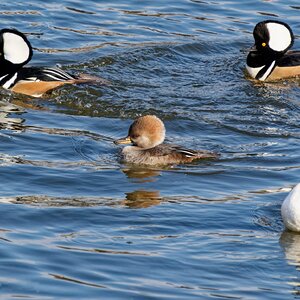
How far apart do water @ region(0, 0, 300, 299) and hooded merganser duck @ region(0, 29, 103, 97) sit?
19 cm

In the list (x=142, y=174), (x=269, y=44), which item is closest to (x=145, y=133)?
(x=142, y=174)

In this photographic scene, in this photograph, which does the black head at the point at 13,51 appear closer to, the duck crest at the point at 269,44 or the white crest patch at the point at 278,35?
the duck crest at the point at 269,44

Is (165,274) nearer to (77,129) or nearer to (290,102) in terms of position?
(77,129)

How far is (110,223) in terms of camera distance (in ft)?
29.3

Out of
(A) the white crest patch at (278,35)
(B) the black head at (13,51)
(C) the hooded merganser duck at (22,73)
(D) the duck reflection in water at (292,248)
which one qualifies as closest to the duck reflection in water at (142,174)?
(D) the duck reflection in water at (292,248)

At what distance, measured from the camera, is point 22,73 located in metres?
14.1

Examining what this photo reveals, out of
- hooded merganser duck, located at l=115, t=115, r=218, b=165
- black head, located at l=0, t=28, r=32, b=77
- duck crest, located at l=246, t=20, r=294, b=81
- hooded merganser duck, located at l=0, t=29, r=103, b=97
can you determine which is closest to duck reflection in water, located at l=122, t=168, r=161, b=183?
hooded merganser duck, located at l=115, t=115, r=218, b=165

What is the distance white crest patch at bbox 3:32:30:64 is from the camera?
14.1 metres

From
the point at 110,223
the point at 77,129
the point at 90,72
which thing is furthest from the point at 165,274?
the point at 90,72

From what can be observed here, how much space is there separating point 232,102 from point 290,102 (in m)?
0.74

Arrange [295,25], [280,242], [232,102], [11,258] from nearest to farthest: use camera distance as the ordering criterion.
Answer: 1. [11,258]
2. [280,242]
3. [232,102]
4. [295,25]

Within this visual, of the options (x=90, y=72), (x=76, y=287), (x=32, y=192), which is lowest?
(x=76, y=287)

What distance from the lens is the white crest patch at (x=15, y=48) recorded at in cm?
1406

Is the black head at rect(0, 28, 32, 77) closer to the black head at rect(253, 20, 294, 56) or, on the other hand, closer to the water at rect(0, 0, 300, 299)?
the water at rect(0, 0, 300, 299)
